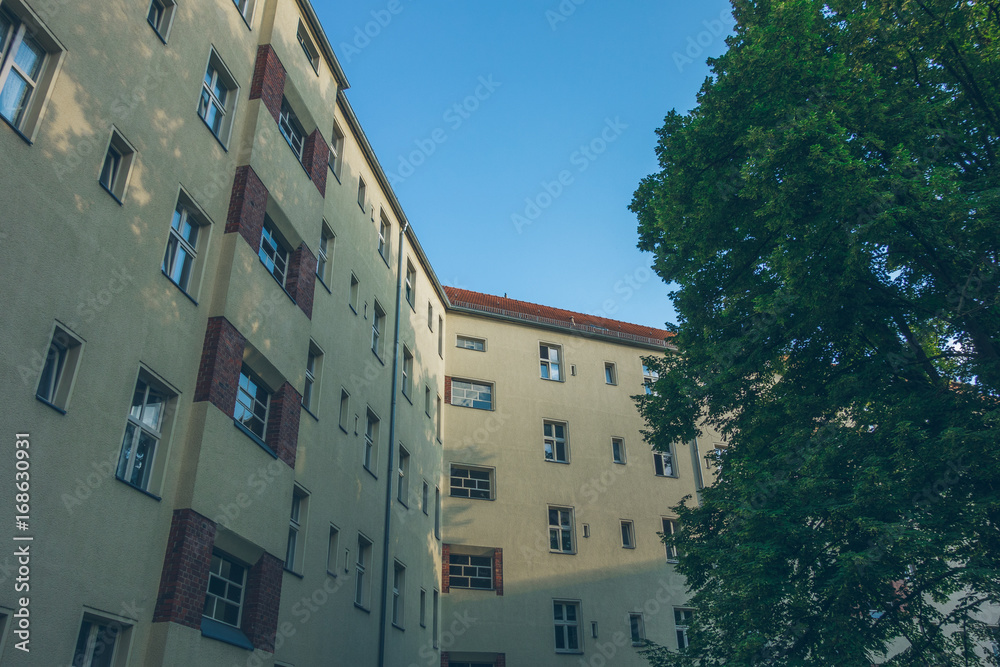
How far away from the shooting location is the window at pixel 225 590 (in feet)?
39.8

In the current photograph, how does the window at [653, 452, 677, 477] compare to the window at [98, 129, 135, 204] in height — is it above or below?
above

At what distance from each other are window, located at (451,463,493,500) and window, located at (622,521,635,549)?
5774mm

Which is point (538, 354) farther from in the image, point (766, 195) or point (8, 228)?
point (8, 228)

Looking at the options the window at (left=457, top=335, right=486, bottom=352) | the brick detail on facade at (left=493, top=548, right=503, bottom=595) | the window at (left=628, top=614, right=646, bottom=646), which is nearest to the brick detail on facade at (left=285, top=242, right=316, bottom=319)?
the brick detail on facade at (left=493, top=548, right=503, bottom=595)

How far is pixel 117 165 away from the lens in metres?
10.7

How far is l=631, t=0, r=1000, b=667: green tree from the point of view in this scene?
37.2ft

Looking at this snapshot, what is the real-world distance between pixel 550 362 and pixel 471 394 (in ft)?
13.8

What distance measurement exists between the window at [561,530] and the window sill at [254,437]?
1565cm

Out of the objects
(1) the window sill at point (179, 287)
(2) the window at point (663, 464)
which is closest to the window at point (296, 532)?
(1) the window sill at point (179, 287)

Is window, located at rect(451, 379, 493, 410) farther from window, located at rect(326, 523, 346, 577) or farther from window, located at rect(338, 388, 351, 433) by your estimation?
window, located at rect(326, 523, 346, 577)

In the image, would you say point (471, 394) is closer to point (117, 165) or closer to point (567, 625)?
point (567, 625)

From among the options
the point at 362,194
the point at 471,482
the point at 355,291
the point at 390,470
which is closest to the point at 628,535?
the point at 471,482

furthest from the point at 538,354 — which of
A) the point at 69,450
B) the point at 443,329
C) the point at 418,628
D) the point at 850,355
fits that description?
the point at 69,450

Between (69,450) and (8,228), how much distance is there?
8.98ft
